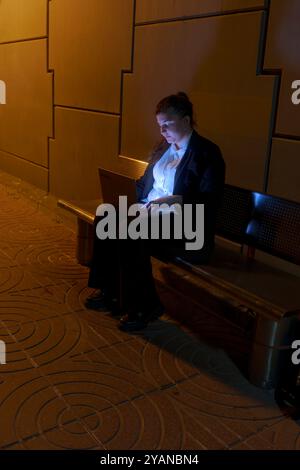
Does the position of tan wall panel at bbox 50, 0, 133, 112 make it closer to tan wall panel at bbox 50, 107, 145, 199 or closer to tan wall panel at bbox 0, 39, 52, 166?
tan wall panel at bbox 50, 107, 145, 199

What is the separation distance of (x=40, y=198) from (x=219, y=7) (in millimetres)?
3063

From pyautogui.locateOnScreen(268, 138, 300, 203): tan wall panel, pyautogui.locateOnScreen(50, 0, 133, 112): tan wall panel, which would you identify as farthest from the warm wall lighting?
pyautogui.locateOnScreen(268, 138, 300, 203): tan wall panel

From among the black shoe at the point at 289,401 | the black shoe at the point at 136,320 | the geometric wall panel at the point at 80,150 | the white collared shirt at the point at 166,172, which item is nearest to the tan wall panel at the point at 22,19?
the geometric wall panel at the point at 80,150

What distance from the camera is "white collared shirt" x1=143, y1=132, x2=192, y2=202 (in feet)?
8.91

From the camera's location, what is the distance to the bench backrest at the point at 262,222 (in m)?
2.47

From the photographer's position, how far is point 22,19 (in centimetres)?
573

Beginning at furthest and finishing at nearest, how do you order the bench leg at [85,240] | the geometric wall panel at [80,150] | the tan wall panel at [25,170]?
the tan wall panel at [25,170] < the geometric wall panel at [80,150] < the bench leg at [85,240]

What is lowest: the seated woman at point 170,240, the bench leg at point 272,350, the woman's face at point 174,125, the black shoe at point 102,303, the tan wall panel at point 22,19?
the black shoe at point 102,303

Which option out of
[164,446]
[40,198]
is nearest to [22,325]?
[164,446]

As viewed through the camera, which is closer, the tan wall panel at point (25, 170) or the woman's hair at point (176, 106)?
the woman's hair at point (176, 106)

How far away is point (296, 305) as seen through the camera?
2.04 m

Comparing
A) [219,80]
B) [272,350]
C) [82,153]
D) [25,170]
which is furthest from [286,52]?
[25,170]

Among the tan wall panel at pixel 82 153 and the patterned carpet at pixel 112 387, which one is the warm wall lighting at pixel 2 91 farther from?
the patterned carpet at pixel 112 387

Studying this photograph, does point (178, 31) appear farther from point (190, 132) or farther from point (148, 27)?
point (190, 132)
